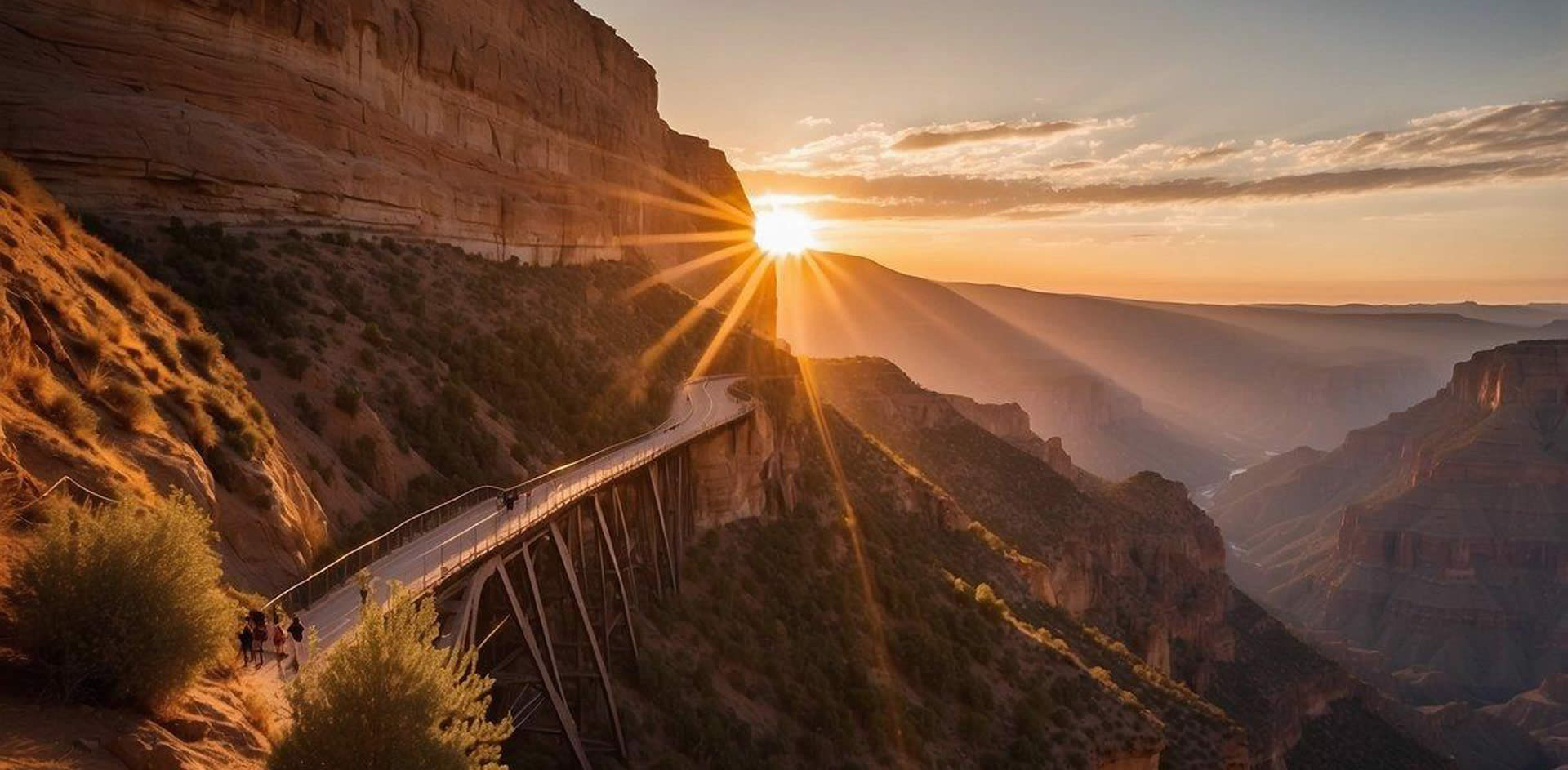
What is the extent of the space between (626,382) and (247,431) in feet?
96.7

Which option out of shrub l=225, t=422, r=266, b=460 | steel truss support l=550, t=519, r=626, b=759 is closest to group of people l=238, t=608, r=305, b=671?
shrub l=225, t=422, r=266, b=460

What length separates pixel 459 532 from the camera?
21.7 meters

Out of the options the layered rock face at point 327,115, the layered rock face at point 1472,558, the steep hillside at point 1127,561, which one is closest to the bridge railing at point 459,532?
the layered rock face at point 327,115

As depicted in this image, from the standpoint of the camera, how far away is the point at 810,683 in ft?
105

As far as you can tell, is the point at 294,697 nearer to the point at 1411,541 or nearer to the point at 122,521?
the point at 122,521

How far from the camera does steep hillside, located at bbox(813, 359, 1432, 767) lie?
71062 mm

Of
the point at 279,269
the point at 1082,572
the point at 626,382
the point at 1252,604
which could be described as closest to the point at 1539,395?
the point at 1252,604

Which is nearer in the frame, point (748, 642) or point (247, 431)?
point (247, 431)

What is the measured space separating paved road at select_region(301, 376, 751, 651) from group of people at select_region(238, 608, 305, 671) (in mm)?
379

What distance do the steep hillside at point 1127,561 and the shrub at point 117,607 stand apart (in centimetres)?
5369

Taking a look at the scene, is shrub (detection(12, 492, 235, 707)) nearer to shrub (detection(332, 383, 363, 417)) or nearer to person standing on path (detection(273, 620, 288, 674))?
person standing on path (detection(273, 620, 288, 674))

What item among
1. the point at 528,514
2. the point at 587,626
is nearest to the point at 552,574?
the point at 587,626

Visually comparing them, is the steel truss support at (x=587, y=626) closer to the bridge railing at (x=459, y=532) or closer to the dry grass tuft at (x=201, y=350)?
the bridge railing at (x=459, y=532)

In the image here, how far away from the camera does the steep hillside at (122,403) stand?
1320cm
